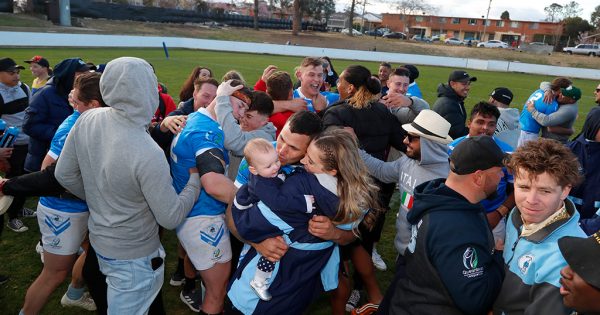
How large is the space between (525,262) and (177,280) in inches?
137

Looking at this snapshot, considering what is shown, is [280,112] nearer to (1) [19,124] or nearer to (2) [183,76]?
(1) [19,124]

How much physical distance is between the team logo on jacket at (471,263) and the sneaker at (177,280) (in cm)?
332

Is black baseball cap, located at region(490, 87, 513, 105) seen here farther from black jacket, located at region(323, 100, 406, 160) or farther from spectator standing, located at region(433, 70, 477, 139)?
black jacket, located at region(323, 100, 406, 160)

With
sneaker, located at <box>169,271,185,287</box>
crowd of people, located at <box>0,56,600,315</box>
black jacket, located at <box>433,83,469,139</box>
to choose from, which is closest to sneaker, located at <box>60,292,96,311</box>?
crowd of people, located at <box>0,56,600,315</box>

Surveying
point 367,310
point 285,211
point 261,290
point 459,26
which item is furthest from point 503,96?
point 459,26

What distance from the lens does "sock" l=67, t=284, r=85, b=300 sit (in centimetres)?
389

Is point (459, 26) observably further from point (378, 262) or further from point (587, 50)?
point (378, 262)

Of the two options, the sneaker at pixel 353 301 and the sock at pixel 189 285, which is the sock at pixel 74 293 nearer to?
the sock at pixel 189 285

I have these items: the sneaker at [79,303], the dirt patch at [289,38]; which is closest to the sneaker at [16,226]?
the sneaker at [79,303]

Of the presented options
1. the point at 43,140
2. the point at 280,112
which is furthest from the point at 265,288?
the point at 43,140

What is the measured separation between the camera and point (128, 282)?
274 centimetres

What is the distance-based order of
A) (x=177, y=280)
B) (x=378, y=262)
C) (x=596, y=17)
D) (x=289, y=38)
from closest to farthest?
1. (x=177, y=280)
2. (x=378, y=262)
3. (x=289, y=38)
4. (x=596, y=17)

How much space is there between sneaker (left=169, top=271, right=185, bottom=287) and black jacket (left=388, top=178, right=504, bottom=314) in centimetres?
288

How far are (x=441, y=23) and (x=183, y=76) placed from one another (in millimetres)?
87276
